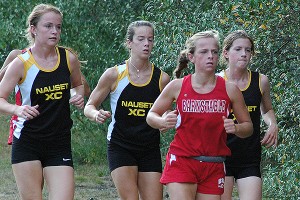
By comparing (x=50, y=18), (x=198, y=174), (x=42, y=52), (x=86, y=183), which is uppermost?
(x=50, y=18)

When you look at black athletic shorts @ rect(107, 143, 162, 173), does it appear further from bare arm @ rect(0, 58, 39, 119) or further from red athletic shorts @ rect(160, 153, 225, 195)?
bare arm @ rect(0, 58, 39, 119)

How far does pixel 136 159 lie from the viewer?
8727mm

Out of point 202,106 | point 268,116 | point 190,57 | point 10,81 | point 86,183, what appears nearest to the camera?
point 202,106

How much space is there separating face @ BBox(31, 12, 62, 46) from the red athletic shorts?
1535mm

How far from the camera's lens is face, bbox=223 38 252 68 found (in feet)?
28.9

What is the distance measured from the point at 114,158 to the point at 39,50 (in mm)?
1179

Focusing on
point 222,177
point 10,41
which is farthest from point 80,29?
point 222,177

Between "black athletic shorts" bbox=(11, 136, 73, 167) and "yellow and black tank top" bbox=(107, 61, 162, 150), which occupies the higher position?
"yellow and black tank top" bbox=(107, 61, 162, 150)

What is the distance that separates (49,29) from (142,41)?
92 centimetres

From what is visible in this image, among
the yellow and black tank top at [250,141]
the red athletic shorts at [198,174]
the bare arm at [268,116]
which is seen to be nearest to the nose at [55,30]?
the red athletic shorts at [198,174]

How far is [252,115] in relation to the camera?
8.77m

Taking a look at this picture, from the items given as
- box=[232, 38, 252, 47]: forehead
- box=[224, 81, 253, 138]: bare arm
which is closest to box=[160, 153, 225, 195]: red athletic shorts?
box=[224, 81, 253, 138]: bare arm

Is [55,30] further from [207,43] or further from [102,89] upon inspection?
[207,43]

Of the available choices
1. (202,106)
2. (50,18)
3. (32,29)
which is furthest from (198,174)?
(32,29)
